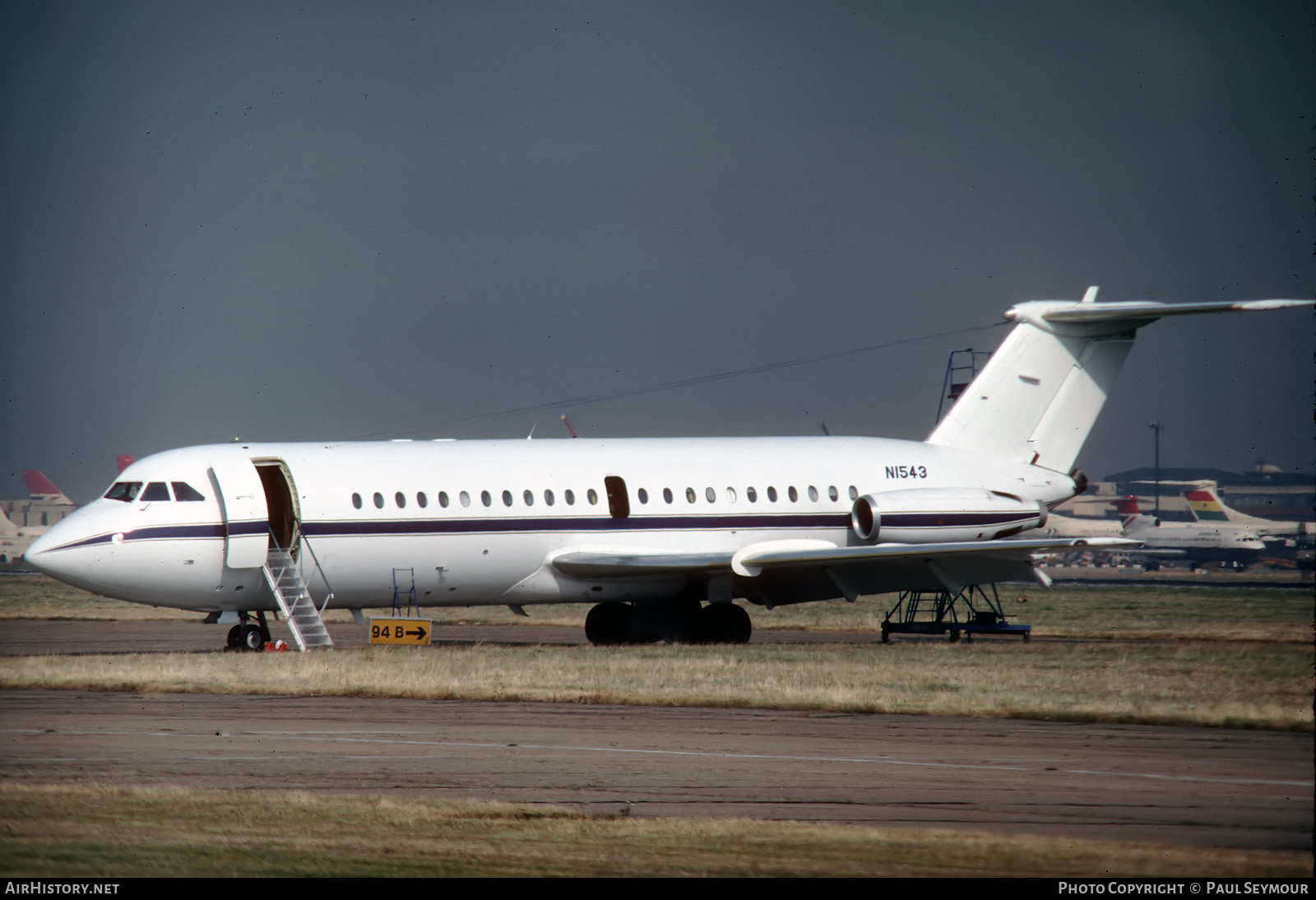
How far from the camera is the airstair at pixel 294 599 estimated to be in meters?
28.7

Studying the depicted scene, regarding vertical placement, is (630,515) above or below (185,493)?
below

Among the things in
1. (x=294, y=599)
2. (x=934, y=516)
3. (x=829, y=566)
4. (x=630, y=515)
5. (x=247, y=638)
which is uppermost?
(x=630, y=515)

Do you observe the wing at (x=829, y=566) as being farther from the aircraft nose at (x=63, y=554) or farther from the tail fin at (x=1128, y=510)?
the tail fin at (x=1128, y=510)

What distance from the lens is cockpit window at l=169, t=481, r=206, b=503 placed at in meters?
28.6

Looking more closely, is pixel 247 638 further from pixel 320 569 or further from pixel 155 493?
pixel 155 493

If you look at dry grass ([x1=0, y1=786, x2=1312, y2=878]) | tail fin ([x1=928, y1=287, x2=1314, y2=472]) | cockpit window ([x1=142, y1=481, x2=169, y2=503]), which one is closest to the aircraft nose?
cockpit window ([x1=142, y1=481, x2=169, y2=503])

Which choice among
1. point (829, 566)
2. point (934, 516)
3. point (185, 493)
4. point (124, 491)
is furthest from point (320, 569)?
point (934, 516)

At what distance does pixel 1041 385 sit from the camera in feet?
116

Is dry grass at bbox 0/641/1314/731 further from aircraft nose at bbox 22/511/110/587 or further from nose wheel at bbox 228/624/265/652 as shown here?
nose wheel at bbox 228/624/265/652

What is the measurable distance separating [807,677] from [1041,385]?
1455 centimetres

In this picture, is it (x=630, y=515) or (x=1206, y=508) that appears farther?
(x=1206, y=508)

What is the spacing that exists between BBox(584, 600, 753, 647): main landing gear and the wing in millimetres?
615

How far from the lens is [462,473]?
100 feet

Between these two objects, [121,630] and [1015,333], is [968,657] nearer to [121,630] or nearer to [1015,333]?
[1015,333]
